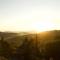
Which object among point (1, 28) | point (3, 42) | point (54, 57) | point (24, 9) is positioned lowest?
point (54, 57)

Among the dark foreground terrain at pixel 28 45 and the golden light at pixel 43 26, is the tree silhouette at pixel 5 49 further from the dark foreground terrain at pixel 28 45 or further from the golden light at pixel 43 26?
the golden light at pixel 43 26

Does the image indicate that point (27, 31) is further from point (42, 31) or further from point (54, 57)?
point (54, 57)

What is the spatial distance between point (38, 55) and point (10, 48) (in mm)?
330

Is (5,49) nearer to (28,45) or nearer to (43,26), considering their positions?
(28,45)

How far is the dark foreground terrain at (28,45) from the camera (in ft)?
7.86

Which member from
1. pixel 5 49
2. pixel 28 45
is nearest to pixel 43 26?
pixel 28 45

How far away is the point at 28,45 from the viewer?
95.5 inches

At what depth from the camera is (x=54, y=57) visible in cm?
238

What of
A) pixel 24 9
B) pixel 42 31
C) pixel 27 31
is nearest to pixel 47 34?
pixel 42 31

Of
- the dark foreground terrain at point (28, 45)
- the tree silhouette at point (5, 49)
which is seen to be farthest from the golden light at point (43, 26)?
the tree silhouette at point (5, 49)

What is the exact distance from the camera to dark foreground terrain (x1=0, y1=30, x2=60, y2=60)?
2.39 metres

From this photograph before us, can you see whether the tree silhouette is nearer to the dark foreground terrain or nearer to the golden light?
the dark foreground terrain

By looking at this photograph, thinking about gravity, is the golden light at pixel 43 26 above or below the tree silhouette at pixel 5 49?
above

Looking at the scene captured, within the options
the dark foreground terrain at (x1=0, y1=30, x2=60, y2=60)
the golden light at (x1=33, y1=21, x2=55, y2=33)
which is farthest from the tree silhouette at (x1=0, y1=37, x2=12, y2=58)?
the golden light at (x1=33, y1=21, x2=55, y2=33)
